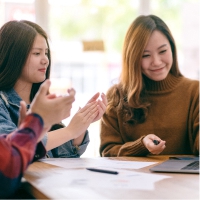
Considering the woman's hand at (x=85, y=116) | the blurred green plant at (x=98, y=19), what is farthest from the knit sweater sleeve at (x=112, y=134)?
the blurred green plant at (x=98, y=19)

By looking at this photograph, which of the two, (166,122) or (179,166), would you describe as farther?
(166,122)

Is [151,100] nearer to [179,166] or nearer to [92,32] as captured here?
[179,166]

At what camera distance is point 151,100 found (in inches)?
75.2

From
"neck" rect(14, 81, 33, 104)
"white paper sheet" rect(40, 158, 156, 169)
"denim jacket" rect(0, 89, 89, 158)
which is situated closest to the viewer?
"white paper sheet" rect(40, 158, 156, 169)

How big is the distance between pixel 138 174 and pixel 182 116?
78cm

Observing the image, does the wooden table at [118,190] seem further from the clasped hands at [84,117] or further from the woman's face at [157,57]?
the woman's face at [157,57]

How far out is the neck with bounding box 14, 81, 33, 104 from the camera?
1.62 metres

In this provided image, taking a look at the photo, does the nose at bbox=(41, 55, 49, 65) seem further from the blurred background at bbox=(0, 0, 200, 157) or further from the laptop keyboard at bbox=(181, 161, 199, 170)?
the blurred background at bbox=(0, 0, 200, 157)

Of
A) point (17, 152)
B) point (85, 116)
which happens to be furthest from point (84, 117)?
point (17, 152)

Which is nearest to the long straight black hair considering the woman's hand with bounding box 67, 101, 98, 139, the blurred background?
the woman's hand with bounding box 67, 101, 98, 139

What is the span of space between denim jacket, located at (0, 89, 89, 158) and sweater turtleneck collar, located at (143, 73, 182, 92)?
45 cm

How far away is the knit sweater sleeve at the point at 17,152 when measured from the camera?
35.8 inches

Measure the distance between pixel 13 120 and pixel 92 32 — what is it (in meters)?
1.36

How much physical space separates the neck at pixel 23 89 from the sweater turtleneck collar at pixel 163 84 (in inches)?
24.2
